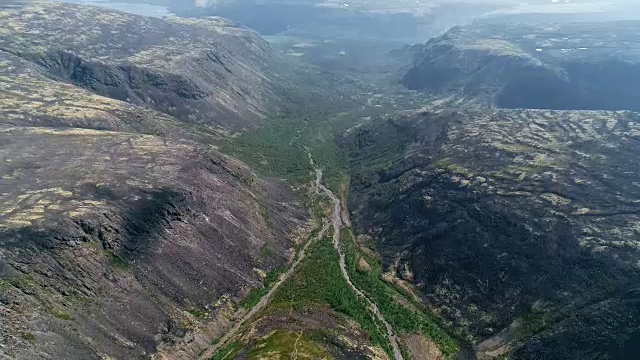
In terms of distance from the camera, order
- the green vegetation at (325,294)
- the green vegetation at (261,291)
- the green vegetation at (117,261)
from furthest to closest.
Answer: the green vegetation at (261,291)
the green vegetation at (325,294)
the green vegetation at (117,261)

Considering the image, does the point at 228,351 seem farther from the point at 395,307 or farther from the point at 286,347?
the point at 395,307

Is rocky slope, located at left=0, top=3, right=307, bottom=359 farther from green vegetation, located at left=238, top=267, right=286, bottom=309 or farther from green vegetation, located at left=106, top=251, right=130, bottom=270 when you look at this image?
green vegetation, located at left=238, top=267, right=286, bottom=309

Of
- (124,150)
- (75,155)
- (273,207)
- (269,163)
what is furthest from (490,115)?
(75,155)

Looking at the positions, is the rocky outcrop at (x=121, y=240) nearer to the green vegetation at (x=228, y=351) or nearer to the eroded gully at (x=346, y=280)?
the eroded gully at (x=346, y=280)

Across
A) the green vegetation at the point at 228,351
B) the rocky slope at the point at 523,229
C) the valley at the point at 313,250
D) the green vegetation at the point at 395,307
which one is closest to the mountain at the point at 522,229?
the rocky slope at the point at 523,229

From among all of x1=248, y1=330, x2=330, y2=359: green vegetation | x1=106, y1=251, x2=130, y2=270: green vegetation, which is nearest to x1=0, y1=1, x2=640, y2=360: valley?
x1=106, y1=251, x2=130, y2=270: green vegetation

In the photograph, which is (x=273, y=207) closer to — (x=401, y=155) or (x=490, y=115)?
(x=401, y=155)
